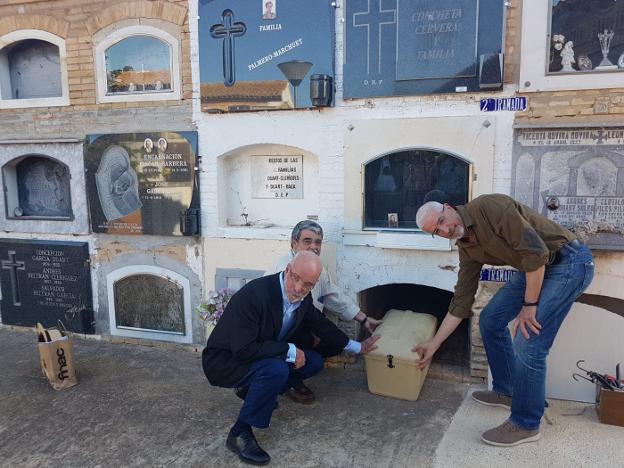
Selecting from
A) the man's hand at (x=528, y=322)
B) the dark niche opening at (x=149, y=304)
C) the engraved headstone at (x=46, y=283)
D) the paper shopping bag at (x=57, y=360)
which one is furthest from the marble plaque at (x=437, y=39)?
the engraved headstone at (x=46, y=283)

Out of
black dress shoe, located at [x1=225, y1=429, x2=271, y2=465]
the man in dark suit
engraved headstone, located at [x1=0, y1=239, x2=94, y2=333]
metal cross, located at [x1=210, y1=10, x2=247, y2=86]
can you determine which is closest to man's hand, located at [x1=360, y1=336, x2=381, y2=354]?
the man in dark suit

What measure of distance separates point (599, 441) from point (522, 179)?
1924 millimetres

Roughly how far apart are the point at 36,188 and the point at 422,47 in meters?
4.58

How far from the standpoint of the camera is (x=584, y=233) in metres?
3.85

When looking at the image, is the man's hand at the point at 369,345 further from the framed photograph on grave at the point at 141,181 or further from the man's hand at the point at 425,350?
the framed photograph on grave at the point at 141,181

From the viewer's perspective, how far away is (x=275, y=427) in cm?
364

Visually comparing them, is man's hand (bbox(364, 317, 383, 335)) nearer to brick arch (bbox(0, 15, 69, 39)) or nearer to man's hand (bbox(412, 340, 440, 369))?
man's hand (bbox(412, 340, 440, 369))

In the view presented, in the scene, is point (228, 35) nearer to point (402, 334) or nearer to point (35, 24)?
point (35, 24)

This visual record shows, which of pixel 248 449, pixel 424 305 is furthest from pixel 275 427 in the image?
pixel 424 305

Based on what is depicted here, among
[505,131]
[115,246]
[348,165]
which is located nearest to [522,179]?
[505,131]

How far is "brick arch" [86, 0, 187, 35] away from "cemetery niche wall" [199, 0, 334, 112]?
0.92ft

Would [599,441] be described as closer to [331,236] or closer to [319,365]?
[319,365]

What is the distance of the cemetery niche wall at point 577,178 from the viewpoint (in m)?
3.85

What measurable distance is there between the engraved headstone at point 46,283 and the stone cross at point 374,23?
362 cm
